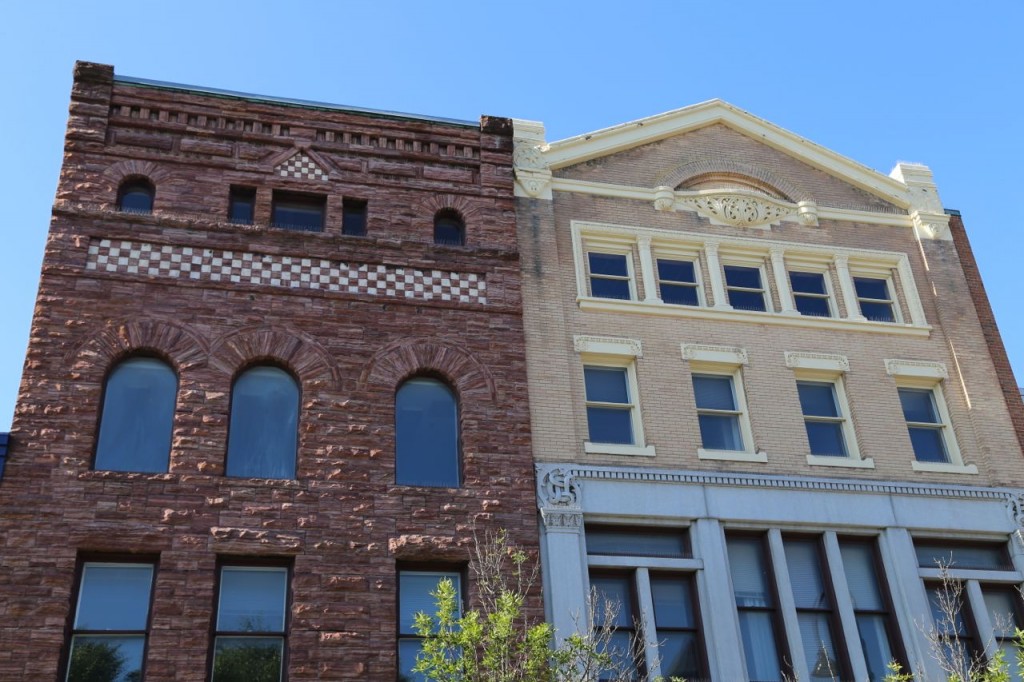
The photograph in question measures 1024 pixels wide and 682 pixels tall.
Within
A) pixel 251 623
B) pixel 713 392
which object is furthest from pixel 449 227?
pixel 251 623

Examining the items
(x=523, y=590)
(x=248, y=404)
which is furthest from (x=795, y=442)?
(x=248, y=404)

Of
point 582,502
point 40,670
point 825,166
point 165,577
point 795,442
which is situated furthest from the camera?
point 825,166

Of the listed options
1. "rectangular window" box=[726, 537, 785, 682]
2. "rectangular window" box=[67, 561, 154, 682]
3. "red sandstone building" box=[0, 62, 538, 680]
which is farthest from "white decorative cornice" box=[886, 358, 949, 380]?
"rectangular window" box=[67, 561, 154, 682]

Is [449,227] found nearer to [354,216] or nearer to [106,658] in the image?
[354,216]

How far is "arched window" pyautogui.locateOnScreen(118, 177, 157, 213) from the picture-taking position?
65.6 feet

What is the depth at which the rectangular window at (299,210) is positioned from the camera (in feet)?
68.4

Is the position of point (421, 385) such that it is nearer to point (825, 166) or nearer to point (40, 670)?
point (40, 670)

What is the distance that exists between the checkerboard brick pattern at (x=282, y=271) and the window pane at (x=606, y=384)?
7.78 ft

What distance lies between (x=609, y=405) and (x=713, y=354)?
2.33m

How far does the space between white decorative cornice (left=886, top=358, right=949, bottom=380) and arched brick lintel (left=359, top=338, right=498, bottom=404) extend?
25.9ft

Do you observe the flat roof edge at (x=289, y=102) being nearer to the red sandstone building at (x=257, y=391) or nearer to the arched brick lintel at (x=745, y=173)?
the red sandstone building at (x=257, y=391)

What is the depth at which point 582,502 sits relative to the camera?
61.2 feet

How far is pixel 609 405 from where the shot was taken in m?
20.2

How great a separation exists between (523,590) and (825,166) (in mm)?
12104
